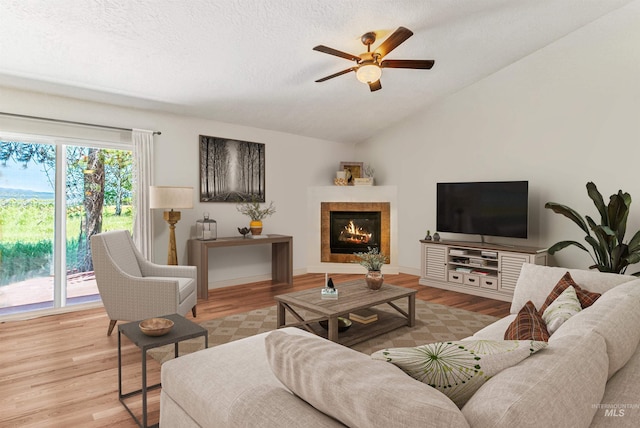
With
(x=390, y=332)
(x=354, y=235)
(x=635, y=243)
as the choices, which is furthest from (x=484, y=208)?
(x=390, y=332)

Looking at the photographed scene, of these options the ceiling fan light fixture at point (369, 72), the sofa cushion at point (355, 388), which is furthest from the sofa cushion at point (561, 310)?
the ceiling fan light fixture at point (369, 72)

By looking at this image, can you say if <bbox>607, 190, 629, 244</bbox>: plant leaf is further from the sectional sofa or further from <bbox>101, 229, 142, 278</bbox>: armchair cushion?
<bbox>101, 229, 142, 278</bbox>: armchair cushion

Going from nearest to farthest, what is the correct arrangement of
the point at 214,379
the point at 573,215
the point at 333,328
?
1. the point at 214,379
2. the point at 333,328
3. the point at 573,215

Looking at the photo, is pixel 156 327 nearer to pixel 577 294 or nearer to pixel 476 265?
pixel 577 294

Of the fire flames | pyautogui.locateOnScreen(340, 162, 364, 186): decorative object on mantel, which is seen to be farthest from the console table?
pyautogui.locateOnScreen(340, 162, 364, 186): decorative object on mantel

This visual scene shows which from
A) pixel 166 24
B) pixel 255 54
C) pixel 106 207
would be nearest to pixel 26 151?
pixel 106 207

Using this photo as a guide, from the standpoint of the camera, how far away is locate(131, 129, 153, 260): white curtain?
4.56m

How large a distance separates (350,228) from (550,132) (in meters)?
3.23

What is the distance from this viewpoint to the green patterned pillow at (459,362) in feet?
3.45

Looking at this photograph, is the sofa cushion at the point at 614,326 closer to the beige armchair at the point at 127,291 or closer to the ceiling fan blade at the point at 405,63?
the ceiling fan blade at the point at 405,63

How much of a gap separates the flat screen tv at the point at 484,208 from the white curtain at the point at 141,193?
3936 mm

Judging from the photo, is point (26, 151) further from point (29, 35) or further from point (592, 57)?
point (592, 57)

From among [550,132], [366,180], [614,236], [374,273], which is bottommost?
[374,273]

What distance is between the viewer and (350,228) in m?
6.71
